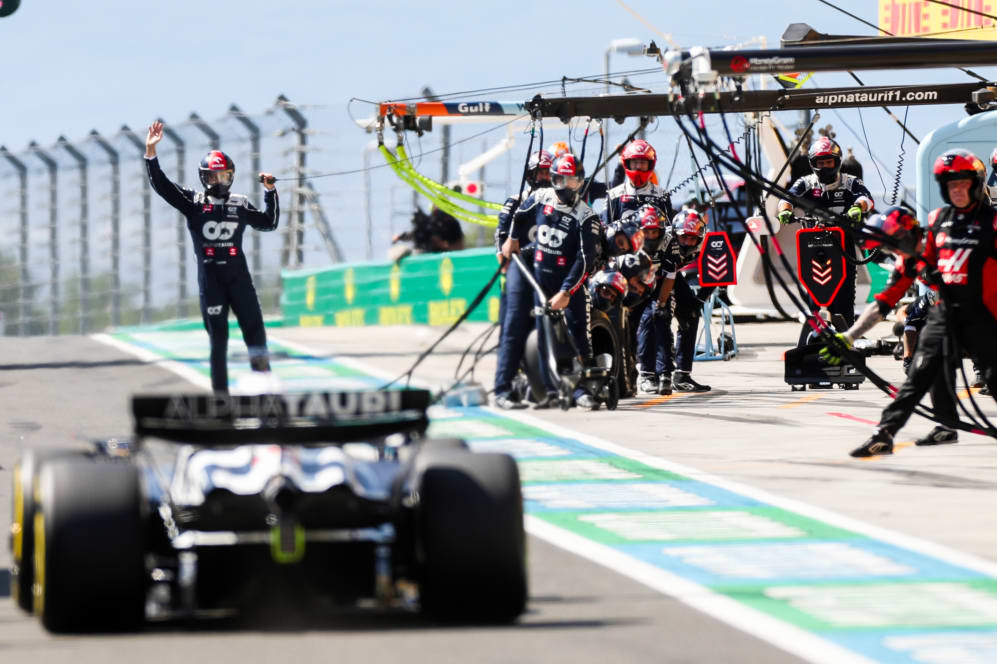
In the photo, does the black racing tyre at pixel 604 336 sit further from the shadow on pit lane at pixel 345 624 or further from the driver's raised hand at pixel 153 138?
the shadow on pit lane at pixel 345 624

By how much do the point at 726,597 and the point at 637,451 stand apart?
189 inches

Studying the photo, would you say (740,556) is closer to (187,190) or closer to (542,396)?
(542,396)

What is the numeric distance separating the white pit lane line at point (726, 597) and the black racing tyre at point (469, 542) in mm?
867

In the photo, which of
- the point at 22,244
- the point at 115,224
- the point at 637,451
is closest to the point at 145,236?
the point at 115,224

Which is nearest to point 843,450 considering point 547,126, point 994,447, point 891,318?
point 994,447

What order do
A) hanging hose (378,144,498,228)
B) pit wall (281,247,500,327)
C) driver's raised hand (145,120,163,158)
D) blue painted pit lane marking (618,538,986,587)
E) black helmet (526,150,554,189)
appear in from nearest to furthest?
blue painted pit lane marking (618,538,986,587) < black helmet (526,150,554,189) < driver's raised hand (145,120,163,158) < hanging hose (378,144,498,228) < pit wall (281,247,500,327)

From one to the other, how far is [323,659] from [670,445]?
21.5ft

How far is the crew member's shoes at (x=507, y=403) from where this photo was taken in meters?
13.6

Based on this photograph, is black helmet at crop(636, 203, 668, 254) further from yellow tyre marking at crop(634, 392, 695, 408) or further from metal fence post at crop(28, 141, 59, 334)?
metal fence post at crop(28, 141, 59, 334)

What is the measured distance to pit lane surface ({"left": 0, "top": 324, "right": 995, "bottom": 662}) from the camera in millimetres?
5652

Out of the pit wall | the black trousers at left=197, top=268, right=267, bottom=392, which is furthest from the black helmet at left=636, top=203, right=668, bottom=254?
the pit wall

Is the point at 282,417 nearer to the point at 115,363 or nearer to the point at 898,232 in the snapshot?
the point at 898,232

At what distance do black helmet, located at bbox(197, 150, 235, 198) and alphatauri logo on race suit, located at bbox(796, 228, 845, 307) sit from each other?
4.88m

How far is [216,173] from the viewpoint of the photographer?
48.7 feet
